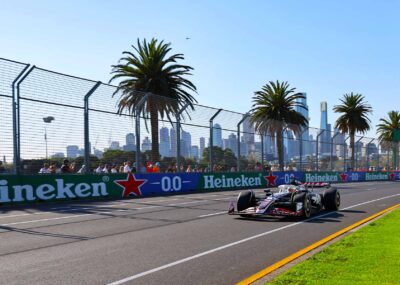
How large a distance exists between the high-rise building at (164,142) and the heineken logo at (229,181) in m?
2.78

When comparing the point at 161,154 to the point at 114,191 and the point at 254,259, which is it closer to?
the point at 114,191

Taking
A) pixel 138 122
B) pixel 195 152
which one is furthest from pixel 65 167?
pixel 195 152

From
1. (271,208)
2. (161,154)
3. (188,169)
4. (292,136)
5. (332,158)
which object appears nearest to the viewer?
(271,208)

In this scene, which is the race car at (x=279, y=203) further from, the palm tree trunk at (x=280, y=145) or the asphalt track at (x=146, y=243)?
the palm tree trunk at (x=280, y=145)

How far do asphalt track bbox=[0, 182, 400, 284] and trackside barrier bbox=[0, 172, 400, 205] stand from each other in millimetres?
2125

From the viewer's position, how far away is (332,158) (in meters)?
43.9

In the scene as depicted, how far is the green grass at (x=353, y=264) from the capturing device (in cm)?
583

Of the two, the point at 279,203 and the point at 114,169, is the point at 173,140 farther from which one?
the point at 279,203

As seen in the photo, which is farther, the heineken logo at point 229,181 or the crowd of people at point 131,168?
the heineken logo at point 229,181

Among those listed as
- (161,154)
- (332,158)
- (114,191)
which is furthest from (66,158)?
(332,158)

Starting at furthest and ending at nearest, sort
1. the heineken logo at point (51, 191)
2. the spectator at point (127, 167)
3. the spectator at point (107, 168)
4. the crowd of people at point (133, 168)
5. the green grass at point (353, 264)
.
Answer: the spectator at point (127, 167) < the spectator at point (107, 168) < the crowd of people at point (133, 168) < the heineken logo at point (51, 191) < the green grass at point (353, 264)

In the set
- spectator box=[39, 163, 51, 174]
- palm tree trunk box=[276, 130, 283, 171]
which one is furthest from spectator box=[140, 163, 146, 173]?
palm tree trunk box=[276, 130, 283, 171]

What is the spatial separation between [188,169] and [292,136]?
13.1 metres

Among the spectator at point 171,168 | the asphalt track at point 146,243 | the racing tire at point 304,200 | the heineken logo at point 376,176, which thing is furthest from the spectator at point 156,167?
the heineken logo at point 376,176
